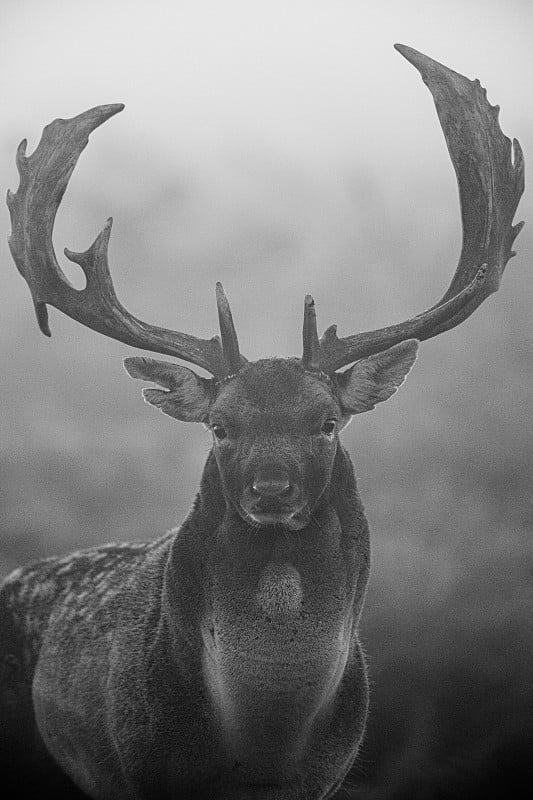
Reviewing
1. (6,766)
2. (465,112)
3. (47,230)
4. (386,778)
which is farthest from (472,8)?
(6,766)

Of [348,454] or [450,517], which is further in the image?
[450,517]

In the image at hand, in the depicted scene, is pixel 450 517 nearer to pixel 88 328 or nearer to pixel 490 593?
pixel 490 593

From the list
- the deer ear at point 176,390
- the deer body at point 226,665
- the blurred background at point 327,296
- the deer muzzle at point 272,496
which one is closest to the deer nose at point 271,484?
the deer muzzle at point 272,496

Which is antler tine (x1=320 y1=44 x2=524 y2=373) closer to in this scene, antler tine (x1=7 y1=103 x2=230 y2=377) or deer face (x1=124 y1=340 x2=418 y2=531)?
deer face (x1=124 y1=340 x2=418 y2=531)

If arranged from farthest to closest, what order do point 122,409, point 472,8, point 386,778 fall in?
point 472,8 < point 122,409 < point 386,778

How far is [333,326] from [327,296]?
1.02 feet

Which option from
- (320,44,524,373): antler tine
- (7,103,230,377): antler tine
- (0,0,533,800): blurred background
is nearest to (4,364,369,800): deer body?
(0,0,533,800): blurred background

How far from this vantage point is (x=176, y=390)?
7.03ft

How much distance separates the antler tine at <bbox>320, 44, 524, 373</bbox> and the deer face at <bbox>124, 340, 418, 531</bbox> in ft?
0.70

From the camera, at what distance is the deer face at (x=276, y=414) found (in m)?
1.95

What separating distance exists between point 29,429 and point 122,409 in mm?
317

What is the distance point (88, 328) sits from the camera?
2.52 m

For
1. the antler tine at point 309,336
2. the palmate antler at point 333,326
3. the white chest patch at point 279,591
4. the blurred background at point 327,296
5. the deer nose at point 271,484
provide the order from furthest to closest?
the blurred background at point 327,296 < the palmate antler at point 333,326 < the antler tine at point 309,336 < the white chest patch at point 279,591 < the deer nose at point 271,484

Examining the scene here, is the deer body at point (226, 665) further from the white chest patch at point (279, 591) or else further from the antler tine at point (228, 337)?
the antler tine at point (228, 337)
